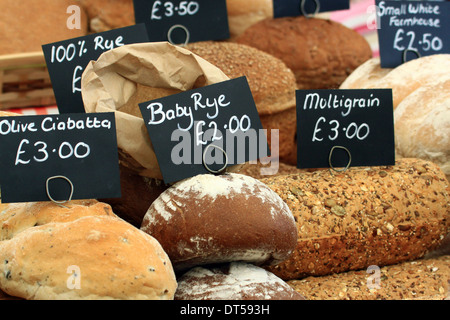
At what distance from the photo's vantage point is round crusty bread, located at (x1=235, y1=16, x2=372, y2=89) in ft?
7.29

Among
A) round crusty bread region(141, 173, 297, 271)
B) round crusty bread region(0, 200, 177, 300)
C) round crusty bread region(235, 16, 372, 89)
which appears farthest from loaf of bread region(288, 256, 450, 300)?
→ round crusty bread region(235, 16, 372, 89)

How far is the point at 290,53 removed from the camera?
2.22 metres

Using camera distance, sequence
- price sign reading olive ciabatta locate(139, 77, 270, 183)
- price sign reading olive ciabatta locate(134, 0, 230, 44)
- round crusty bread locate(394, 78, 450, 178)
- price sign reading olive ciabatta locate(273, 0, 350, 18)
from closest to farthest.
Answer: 1. price sign reading olive ciabatta locate(139, 77, 270, 183)
2. round crusty bread locate(394, 78, 450, 178)
3. price sign reading olive ciabatta locate(134, 0, 230, 44)
4. price sign reading olive ciabatta locate(273, 0, 350, 18)

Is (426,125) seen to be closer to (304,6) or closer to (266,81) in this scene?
(266,81)

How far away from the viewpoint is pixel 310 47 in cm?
223

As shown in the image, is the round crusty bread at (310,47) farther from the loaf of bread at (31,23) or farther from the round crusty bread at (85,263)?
the round crusty bread at (85,263)

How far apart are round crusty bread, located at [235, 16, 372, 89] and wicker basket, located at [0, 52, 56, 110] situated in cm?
85

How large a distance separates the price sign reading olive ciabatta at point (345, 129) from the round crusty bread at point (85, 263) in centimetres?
62

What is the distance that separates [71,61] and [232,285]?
76 centimetres

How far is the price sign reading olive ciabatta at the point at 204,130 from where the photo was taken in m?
1.18

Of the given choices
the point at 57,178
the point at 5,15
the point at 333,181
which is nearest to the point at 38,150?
the point at 57,178

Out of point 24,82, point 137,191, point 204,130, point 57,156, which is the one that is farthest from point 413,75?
point 24,82

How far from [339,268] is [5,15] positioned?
1705 mm

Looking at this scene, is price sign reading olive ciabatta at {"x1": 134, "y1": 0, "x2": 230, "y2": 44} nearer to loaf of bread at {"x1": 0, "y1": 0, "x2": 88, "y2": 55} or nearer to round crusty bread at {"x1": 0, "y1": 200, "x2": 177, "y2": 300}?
loaf of bread at {"x1": 0, "y1": 0, "x2": 88, "y2": 55}
